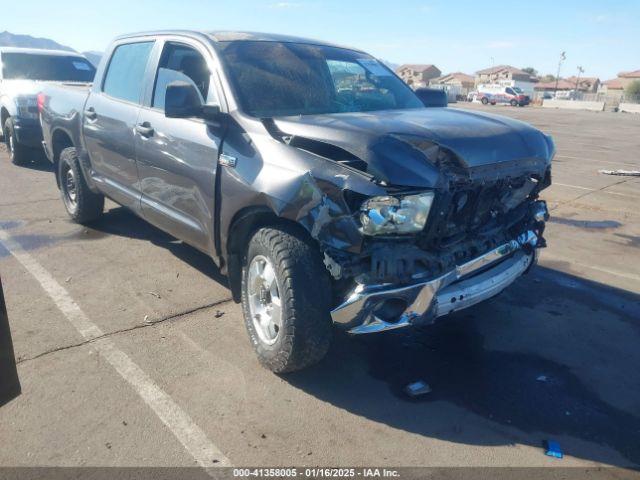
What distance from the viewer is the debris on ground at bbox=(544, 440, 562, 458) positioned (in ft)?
9.12

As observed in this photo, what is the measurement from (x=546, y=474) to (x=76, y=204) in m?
5.39

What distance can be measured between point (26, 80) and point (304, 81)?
25.6 ft

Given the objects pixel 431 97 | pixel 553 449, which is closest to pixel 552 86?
pixel 431 97

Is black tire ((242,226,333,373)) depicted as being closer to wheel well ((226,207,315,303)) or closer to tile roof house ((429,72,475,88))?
wheel well ((226,207,315,303))

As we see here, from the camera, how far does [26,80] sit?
9.71 m

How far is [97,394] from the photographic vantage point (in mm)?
3154

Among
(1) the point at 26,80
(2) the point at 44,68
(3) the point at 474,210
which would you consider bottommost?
(3) the point at 474,210

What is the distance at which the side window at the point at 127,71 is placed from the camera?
4748 mm

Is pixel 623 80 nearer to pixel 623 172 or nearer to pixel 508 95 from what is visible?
pixel 508 95

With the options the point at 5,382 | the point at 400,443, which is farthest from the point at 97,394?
the point at 400,443

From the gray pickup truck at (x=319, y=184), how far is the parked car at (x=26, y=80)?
18.2ft

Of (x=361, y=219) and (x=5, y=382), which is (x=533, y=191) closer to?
(x=361, y=219)

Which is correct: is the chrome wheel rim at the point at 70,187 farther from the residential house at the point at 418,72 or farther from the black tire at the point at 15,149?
the residential house at the point at 418,72

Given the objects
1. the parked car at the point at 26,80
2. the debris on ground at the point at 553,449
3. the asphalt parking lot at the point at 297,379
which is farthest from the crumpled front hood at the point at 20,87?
the debris on ground at the point at 553,449
